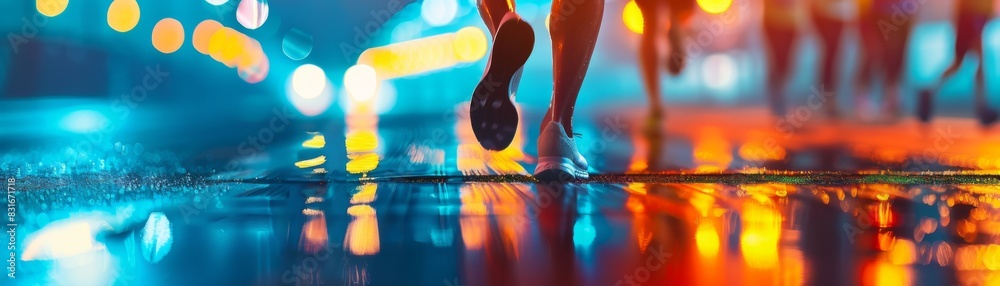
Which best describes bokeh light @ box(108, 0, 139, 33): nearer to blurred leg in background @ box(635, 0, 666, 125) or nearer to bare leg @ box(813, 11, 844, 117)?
blurred leg in background @ box(635, 0, 666, 125)

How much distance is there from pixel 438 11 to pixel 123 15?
0.77 m

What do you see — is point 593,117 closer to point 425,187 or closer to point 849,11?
point 425,187

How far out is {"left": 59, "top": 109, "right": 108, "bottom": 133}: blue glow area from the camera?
1.59 metres

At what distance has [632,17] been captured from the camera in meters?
1.69

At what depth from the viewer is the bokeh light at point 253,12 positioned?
1.61 metres

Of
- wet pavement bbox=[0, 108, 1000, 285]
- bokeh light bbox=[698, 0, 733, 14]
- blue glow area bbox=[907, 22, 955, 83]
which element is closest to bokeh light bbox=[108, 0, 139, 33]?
wet pavement bbox=[0, 108, 1000, 285]

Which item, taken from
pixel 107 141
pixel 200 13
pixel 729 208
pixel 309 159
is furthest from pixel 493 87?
pixel 107 141

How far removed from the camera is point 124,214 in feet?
3.15

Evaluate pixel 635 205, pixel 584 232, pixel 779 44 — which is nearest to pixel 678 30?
pixel 779 44

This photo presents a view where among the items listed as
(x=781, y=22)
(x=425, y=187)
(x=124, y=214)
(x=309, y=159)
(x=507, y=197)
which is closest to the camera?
(x=124, y=214)

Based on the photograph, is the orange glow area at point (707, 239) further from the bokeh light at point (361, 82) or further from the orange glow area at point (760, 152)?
the bokeh light at point (361, 82)

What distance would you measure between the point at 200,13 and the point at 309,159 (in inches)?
18.1

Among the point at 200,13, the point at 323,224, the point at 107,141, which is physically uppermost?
the point at 200,13

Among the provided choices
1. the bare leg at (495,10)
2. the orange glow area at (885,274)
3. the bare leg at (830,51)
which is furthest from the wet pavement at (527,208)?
the bare leg at (495,10)
